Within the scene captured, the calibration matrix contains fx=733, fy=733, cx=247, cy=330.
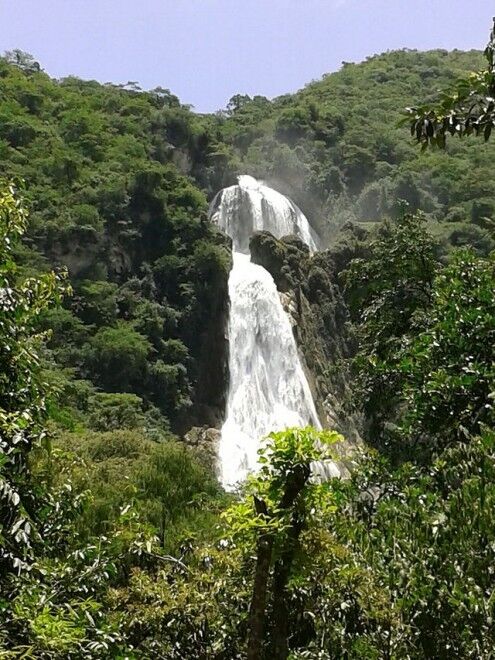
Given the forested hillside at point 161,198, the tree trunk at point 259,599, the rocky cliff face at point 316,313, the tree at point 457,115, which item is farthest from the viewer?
the rocky cliff face at point 316,313

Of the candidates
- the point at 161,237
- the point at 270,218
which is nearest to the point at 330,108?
the point at 270,218

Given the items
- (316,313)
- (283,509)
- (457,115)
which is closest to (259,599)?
(283,509)

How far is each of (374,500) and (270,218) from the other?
39.8m

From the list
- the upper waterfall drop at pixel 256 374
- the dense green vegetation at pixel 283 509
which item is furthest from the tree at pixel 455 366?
the upper waterfall drop at pixel 256 374

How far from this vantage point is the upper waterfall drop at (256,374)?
3092cm

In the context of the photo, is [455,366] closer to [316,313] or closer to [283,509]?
[283,509]

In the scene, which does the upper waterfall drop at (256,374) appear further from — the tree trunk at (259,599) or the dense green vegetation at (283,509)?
the tree trunk at (259,599)

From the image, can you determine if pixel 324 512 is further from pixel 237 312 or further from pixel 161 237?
pixel 161 237

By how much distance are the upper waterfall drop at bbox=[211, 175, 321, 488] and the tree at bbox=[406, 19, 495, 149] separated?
25.9 meters

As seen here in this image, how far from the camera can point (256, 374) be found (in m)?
33.3

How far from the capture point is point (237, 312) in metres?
35.7

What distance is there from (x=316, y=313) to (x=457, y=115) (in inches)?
1459

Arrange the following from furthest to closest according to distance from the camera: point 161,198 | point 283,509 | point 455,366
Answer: point 161,198, point 455,366, point 283,509

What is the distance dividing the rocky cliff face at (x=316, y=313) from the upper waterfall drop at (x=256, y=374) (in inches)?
35.4
